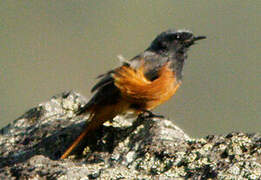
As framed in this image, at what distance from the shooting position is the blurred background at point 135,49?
116 ft

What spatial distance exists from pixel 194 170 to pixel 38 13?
6680 centimetres

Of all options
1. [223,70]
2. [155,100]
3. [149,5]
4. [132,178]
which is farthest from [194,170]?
[149,5]

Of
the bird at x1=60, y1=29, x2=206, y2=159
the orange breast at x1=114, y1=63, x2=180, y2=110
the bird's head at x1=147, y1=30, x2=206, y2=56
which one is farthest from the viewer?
the bird's head at x1=147, y1=30, x2=206, y2=56

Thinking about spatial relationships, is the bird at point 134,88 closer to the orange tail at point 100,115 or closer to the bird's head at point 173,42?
the orange tail at point 100,115

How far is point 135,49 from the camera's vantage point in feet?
199

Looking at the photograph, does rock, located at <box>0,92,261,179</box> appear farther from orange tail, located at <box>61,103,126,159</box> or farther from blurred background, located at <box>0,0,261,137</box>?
blurred background, located at <box>0,0,261,137</box>

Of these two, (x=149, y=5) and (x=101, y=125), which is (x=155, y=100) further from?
(x=149, y=5)

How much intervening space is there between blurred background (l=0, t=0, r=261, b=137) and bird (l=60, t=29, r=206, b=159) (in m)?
19.3

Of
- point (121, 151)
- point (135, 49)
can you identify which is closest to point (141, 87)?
point (121, 151)

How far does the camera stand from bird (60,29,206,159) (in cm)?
754

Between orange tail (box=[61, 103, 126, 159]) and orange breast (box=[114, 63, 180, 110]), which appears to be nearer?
orange tail (box=[61, 103, 126, 159])

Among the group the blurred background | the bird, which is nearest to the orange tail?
the bird

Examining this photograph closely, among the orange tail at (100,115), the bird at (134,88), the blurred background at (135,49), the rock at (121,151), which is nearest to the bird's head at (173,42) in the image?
the bird at (134,88)

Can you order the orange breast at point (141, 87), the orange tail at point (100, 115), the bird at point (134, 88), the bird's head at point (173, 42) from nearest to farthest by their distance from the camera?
1. the orange tail at point (100, 115)
2. the bird at point (134, 88)
3. the orange breast at point (141, 87)
4. the bird's head at point (173, 42)
